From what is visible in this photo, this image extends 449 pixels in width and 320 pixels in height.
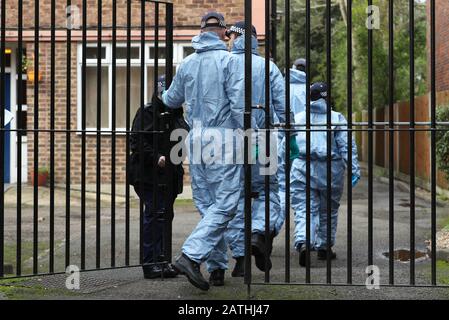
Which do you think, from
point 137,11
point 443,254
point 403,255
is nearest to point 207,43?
point 443,254

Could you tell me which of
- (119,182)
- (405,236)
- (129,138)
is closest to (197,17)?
(119,182)

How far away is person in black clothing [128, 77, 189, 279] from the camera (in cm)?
652

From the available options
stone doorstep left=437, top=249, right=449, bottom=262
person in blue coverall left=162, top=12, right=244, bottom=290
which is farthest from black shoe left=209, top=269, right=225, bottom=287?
stone doorstep left=437, top=249, right=449, bottom=262

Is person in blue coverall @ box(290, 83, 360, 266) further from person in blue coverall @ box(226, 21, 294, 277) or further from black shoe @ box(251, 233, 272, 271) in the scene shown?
black shoe @ box(251, 233, 272, 271)

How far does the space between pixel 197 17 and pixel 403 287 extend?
9.91 metres

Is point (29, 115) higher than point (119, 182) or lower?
higher

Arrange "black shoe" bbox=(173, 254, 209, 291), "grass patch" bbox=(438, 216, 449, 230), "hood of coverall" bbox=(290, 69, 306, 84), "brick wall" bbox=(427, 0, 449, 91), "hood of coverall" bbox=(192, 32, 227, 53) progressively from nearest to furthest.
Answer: "black shoe" bbox=(173, 254, 209, 291) → "hood of coverall" bbox=(192, 32, 227, 53) → "hood of coverall" bbox=(290, 69, 306, 84) → "grass patch" bbox=(438, 216, 449, 230) → "brick wall" bbox=(427, 0, 449, 91)

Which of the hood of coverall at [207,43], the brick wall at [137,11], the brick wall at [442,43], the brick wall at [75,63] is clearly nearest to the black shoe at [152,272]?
the hood of coverall at [207,43]

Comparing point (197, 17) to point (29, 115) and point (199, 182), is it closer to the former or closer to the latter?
point (29, 115)

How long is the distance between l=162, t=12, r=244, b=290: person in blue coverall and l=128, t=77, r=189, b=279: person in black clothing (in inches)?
18.1

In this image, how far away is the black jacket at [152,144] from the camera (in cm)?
651

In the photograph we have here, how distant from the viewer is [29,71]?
50.9 feet
